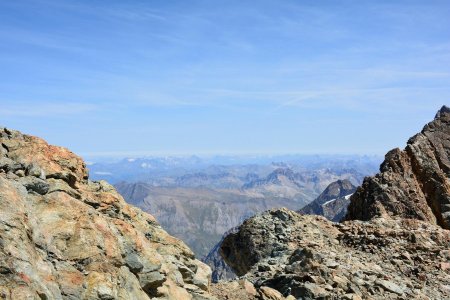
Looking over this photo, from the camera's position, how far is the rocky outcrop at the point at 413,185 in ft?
164

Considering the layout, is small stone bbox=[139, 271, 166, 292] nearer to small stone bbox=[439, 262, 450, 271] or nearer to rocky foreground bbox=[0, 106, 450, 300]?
rocky foreground bbox=[0, 106, 450, 300]

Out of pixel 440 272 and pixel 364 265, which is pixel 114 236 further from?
pixel 440 272

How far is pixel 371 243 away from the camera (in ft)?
126

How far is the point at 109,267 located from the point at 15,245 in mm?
4460

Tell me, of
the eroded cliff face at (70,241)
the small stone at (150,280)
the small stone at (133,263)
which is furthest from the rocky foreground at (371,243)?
the small stone at (133,263)

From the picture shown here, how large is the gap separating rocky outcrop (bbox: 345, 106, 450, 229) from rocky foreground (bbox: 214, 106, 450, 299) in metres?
0.11

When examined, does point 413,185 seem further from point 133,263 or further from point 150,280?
point 133,263

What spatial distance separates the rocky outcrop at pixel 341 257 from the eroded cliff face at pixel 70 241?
7.99 m

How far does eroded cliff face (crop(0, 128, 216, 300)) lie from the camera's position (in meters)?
16.1

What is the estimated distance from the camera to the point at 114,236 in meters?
21.2

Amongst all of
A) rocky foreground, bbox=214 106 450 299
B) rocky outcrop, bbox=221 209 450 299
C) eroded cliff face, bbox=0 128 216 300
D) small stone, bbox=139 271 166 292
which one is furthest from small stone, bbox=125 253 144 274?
rocky outcrop, bbox=221 209 450 299

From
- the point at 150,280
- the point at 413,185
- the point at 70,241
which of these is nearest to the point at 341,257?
the point at 150,280

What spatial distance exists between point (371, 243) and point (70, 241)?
2822cm

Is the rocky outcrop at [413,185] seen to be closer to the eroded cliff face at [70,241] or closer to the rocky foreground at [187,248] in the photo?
the rocky foreground at [187,248]
